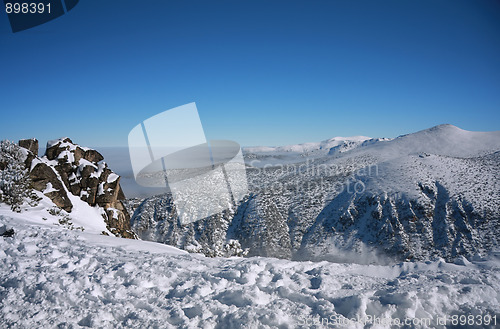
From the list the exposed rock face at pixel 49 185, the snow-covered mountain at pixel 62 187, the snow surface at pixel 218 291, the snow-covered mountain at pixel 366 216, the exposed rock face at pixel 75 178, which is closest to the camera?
the snow surface at pixel 218 291

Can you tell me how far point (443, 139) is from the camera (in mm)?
102375

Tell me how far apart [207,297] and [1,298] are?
4.41 meters

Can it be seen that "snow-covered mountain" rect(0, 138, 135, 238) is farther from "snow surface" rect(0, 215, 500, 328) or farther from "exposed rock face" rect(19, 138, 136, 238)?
"snow surface" rect(0, 215, 500, 328)

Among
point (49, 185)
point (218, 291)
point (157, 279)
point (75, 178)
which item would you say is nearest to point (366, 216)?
point (75, 178)

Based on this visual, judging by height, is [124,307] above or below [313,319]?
above

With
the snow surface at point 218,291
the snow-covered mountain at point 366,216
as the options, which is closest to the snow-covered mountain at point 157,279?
the snow surface at point 218,291

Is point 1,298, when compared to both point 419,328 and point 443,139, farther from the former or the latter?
point 443,139

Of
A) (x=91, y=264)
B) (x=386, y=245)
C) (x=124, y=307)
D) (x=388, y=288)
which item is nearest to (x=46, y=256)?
(x=91, y=264)

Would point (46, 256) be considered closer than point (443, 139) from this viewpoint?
Yes

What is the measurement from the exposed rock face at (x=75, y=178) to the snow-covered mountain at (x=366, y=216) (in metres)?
13.8

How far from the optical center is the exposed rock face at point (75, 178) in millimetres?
16188

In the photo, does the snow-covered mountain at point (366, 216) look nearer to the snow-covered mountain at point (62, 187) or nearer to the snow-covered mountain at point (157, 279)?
the snow-covered mountain at point (157, 279)

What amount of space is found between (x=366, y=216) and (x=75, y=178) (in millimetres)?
42281

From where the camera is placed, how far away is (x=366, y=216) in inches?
1688
